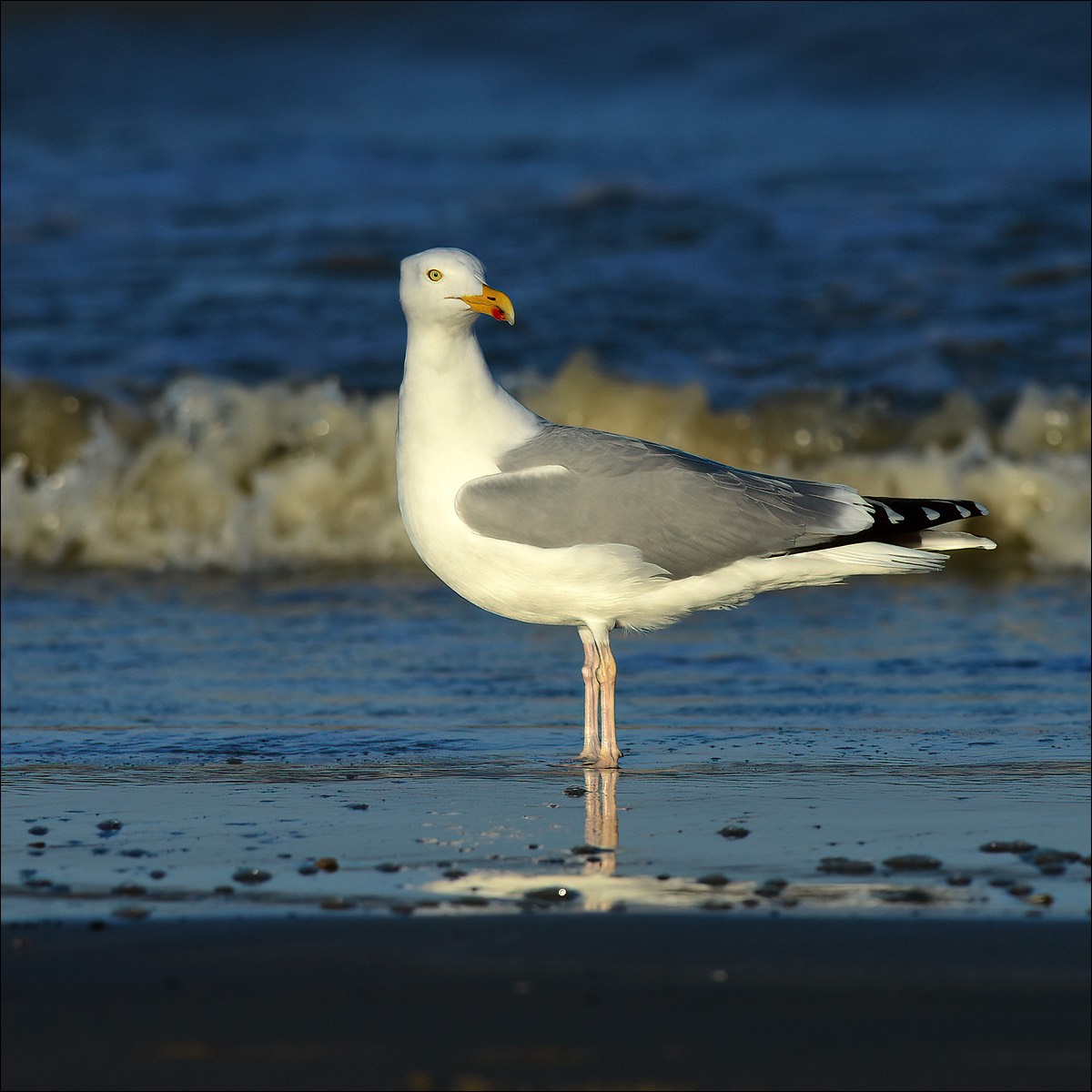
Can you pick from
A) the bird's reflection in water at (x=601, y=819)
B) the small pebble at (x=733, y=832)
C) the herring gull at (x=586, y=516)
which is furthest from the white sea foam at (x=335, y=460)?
the small pebble at (x=733, y=832)

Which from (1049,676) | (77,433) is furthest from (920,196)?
(1049,676)

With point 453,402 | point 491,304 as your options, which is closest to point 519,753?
point 453,402

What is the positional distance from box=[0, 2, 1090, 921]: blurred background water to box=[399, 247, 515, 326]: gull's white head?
56.7 inches

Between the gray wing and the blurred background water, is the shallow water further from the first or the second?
the gray wing

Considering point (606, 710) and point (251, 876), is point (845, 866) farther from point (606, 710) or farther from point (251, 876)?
point (606, 710)

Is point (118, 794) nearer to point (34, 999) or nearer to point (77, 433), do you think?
point (34, 999)

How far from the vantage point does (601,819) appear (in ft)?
16.7

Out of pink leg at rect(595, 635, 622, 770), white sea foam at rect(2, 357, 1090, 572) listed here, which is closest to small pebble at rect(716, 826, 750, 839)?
pink leg at rect(595, 635, 622, 770)

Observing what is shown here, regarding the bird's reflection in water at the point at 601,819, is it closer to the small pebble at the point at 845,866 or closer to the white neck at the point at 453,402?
the small pebble at the point at 845,866

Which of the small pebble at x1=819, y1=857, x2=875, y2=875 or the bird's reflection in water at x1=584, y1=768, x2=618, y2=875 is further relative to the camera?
the bird's reflection in water at x1=584, y1=768, x2=618, y2=875

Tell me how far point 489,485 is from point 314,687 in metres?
1.80

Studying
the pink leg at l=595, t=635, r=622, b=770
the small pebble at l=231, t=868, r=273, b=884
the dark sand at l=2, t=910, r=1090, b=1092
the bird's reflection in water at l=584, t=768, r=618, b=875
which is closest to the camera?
the dark sand at l=2, t=910, r=1090, b=1092

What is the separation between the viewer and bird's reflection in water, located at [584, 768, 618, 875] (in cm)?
463

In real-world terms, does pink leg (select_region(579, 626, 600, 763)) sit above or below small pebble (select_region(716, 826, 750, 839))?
above
